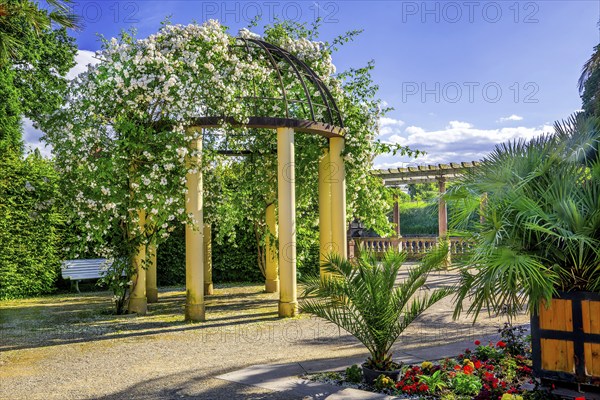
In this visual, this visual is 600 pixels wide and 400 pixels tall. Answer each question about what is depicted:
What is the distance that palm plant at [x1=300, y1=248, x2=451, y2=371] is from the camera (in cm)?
493

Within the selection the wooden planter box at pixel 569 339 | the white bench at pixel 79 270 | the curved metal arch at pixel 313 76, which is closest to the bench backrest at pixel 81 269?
the white bench at pixel 79 270

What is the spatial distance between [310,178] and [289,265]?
286 centimetres

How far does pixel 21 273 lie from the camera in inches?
476

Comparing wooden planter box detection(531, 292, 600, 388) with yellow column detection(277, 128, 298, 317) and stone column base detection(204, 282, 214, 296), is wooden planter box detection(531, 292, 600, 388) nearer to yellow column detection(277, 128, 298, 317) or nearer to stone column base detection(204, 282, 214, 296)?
yellow column detection(277, 128, 298, 317)

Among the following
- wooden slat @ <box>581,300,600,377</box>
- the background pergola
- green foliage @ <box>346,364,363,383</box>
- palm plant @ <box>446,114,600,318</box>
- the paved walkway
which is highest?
the background pergola

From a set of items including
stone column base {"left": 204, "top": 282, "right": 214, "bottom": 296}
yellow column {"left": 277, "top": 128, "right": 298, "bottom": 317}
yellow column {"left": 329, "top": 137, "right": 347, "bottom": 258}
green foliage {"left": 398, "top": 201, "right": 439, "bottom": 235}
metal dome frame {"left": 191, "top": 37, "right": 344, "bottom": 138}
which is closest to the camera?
metal dome frame {"left": 191, "top": 37, "right": 344, "bottom": 138}

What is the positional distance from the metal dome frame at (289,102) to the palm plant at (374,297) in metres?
4.18

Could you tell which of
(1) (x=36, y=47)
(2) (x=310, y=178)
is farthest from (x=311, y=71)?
(1) (x=36, y=47)

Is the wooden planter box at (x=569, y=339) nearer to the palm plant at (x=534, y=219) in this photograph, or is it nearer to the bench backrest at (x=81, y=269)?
the palm plant at (x=534, y=219)

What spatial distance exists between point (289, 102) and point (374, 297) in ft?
20.0

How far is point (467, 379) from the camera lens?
456 centimetres

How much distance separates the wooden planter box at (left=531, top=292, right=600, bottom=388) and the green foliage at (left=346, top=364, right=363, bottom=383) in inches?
60.7

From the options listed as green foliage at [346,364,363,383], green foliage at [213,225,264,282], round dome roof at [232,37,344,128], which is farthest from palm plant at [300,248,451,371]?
green foliage at [213,225,264,282]

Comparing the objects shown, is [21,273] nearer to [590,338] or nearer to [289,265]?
[289,265]
